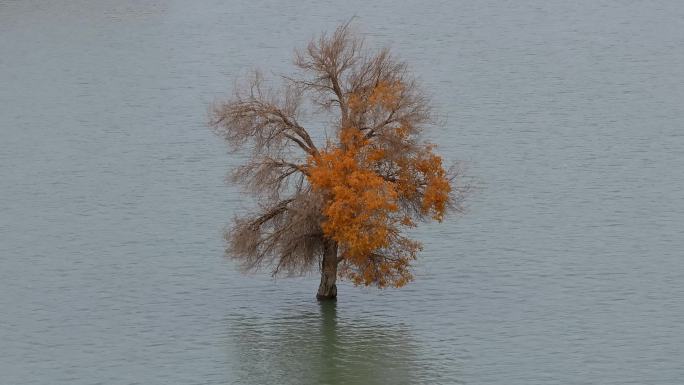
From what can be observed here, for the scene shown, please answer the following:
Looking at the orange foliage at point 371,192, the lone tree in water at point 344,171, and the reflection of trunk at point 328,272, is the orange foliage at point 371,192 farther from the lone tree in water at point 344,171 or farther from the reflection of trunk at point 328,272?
the reflection of trunk at point 328,272

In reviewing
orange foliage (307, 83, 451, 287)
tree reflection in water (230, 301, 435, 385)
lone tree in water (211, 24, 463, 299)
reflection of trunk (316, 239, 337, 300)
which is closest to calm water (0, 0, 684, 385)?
tree reflection in water (230, 301, 435, 385)

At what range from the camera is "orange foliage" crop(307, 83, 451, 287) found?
264 feet

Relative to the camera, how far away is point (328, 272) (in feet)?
286

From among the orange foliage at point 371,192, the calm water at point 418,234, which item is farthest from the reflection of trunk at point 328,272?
the calm water at point 418,234

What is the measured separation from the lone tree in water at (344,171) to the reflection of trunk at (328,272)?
0.35 ft

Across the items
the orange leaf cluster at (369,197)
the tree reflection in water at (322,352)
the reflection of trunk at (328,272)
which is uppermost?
the orange leaf cluster at (369,197)

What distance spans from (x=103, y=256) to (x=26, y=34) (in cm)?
7831

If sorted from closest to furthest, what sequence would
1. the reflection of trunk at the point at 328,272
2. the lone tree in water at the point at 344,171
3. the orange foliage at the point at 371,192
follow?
the orange foliage at the point at 371,192
the lone tree in water at the point at 344,171
the reflection of trunk at the point at 328,272

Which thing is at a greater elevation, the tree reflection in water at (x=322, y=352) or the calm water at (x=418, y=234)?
the calm water at (x=418, y=234)

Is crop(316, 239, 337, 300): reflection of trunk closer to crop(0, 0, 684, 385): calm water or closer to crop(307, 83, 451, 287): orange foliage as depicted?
crop(307, 83, 451, 287): orange foliage

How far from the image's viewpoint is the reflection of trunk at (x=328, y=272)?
84375mm

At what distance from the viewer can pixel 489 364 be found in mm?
81938

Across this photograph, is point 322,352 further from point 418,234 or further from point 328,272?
point 418,234

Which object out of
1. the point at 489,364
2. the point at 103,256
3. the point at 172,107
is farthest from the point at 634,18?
the point at 489,364
